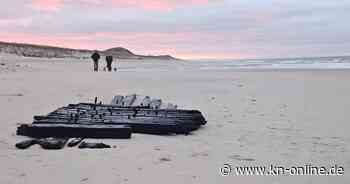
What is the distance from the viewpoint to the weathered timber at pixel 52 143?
577 cm

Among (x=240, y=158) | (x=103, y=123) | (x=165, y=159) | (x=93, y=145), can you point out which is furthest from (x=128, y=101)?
(x=240, y=158)

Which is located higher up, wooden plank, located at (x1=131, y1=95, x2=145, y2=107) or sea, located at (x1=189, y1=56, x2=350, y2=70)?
sea, located at (x1=189, y1=56, x2=350, y2=70)

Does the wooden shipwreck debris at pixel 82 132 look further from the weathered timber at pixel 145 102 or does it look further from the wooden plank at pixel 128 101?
the wooden plank at pixel 128 101

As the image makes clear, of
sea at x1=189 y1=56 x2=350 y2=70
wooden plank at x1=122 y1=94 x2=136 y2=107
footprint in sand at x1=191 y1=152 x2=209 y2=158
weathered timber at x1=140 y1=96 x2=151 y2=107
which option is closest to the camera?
footprint in sand at x1=191 y1=152 x2=209 y2=158

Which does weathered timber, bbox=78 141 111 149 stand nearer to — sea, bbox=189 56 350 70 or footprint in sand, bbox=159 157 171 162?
footprint in sand, bbox=159 157 171 162

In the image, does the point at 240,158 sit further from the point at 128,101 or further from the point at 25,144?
the point at 128,101

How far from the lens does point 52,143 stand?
19.1ft

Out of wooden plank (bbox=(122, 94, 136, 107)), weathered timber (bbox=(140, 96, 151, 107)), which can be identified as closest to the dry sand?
weathered timber (bbox=(140, 96, 151, 107))

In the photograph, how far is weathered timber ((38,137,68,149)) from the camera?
5766mm

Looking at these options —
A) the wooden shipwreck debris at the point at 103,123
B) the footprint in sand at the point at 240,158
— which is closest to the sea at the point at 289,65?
the wooden shipwreck debris at the point at 103,123

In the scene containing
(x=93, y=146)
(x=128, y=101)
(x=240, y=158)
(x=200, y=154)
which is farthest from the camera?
(x=128, y=101)

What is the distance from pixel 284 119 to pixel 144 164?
14.5 ft

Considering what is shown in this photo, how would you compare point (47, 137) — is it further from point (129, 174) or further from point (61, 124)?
point (129, 174)

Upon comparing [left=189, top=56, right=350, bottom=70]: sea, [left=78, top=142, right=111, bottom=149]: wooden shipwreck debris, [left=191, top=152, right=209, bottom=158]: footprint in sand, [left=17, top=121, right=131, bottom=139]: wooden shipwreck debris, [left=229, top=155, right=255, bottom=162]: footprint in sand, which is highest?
[left=189, top=56, right=350, bottom=70]: sea
